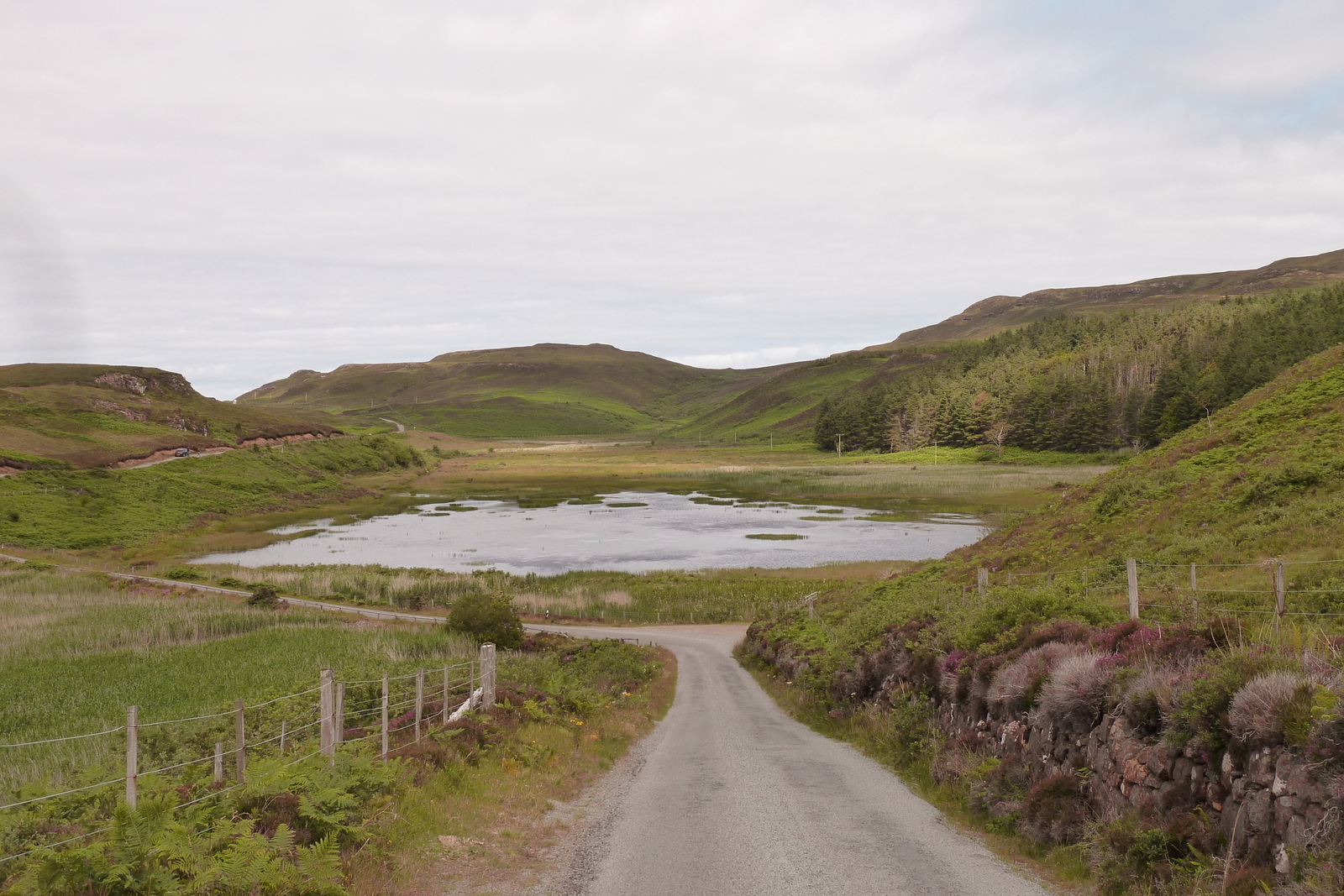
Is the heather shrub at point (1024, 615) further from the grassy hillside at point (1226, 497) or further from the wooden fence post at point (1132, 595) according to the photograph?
the grassy hillside at point (1226, 497)

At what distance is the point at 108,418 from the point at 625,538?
318 ft

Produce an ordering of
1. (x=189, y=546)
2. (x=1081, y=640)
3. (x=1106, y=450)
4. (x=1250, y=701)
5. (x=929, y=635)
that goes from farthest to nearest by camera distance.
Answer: (x=1106, y=450), (x=189, y=546), (x=929, y=635), (x=1081, y=640), (x=1250, y=701)

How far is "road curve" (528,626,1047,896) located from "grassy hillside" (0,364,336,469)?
103372mm

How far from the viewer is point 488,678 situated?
17.3 m

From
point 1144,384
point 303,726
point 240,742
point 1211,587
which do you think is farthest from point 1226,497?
point 1144,384

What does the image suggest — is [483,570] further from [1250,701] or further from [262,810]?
[1250,701]

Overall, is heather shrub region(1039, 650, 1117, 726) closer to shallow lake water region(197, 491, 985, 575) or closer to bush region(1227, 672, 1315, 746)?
bush region(1227, 672, 1315, 746)

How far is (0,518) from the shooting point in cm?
7188

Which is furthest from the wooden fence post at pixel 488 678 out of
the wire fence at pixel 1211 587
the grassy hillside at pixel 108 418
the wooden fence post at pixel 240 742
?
the grassy hillside at pixel 108 418

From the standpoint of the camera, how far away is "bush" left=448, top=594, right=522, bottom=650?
34812mm

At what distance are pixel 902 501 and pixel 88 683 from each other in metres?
93.0

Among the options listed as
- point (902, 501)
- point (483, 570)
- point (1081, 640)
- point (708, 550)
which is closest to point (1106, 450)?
point (902, 501)

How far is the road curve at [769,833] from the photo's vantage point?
9359mm

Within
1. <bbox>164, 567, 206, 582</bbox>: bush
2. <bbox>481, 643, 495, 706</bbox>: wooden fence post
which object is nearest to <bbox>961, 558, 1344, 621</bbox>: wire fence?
<bbox>481, 643, 495, 706</bbox>: wooden fence post
